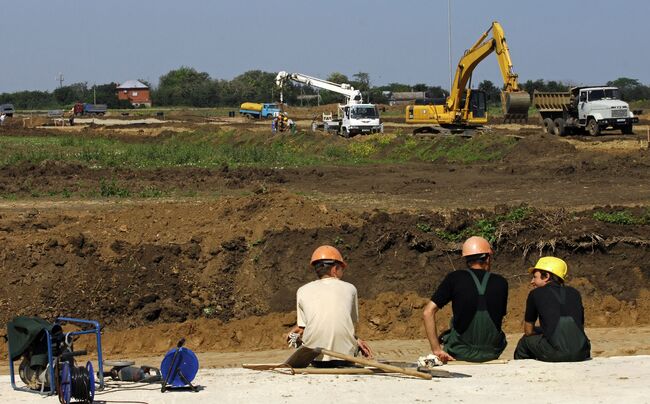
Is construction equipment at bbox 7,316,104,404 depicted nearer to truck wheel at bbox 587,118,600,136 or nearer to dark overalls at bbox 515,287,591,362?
dark overalls at bbox 515,287,591,362

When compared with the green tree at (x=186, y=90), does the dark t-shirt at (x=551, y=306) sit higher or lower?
lower

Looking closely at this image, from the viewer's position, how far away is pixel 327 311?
28.3ft

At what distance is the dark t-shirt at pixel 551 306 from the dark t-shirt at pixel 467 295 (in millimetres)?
297

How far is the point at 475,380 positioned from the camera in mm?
8594

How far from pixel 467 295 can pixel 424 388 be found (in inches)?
33.6

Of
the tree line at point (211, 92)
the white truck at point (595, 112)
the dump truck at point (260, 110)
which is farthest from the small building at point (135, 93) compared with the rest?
the white truck at point (595, 112)

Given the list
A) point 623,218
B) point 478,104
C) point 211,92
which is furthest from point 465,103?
point 211,92

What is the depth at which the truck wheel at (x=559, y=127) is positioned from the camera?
43938mm

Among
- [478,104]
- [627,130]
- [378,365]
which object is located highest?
[478,104]

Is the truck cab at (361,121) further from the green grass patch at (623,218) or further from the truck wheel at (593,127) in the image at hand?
the green grass patch at (623,218)

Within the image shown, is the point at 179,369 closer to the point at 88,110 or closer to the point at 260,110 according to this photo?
the point at 260,110

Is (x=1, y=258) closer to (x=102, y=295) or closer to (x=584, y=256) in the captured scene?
(x=102, y=295)

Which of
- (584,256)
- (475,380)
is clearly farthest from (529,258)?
(475,380)

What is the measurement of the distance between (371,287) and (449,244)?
160 cm
